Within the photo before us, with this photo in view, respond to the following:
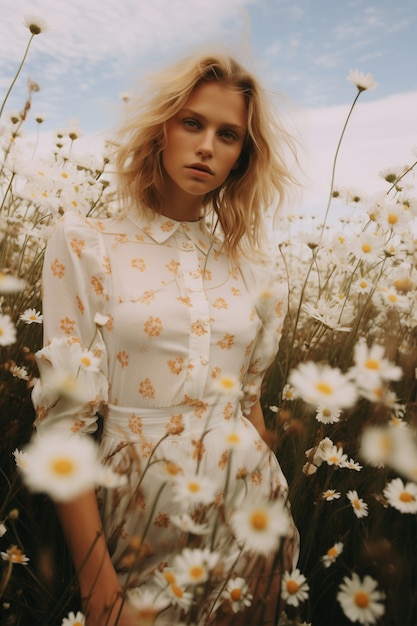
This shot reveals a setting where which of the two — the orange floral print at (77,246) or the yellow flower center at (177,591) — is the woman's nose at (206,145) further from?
the yellow flower center at (177,591)

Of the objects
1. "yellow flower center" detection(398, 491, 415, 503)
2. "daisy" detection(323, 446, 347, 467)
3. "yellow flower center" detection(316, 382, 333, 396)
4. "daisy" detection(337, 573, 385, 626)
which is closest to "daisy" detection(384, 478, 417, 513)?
"yellow flower center" detection(398, 491, 415, 503)

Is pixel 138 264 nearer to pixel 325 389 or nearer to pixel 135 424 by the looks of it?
pixel 135 424

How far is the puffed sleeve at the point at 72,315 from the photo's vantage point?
105cm

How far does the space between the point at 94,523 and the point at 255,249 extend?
1.00 m

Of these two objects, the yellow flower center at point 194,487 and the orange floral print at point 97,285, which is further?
the orange floral print at point 97,285

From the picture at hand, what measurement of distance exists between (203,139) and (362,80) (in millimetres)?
624

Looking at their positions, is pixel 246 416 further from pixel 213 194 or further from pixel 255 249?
pixel 213 194

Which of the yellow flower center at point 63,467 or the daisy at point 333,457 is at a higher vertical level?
the yellow flower center at point 63,467

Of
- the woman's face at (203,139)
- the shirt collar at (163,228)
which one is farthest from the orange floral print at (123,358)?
the woman's face at (203,139)

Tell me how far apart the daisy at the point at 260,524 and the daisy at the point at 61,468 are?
17cm

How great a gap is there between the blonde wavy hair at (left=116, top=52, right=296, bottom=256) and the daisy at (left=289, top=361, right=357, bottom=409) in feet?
2.98

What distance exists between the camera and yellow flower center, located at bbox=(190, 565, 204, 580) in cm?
55

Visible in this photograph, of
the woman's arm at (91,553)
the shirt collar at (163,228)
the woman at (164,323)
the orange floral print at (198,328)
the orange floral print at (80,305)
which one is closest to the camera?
the woman's arm at (91,553)

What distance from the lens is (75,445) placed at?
47cm
